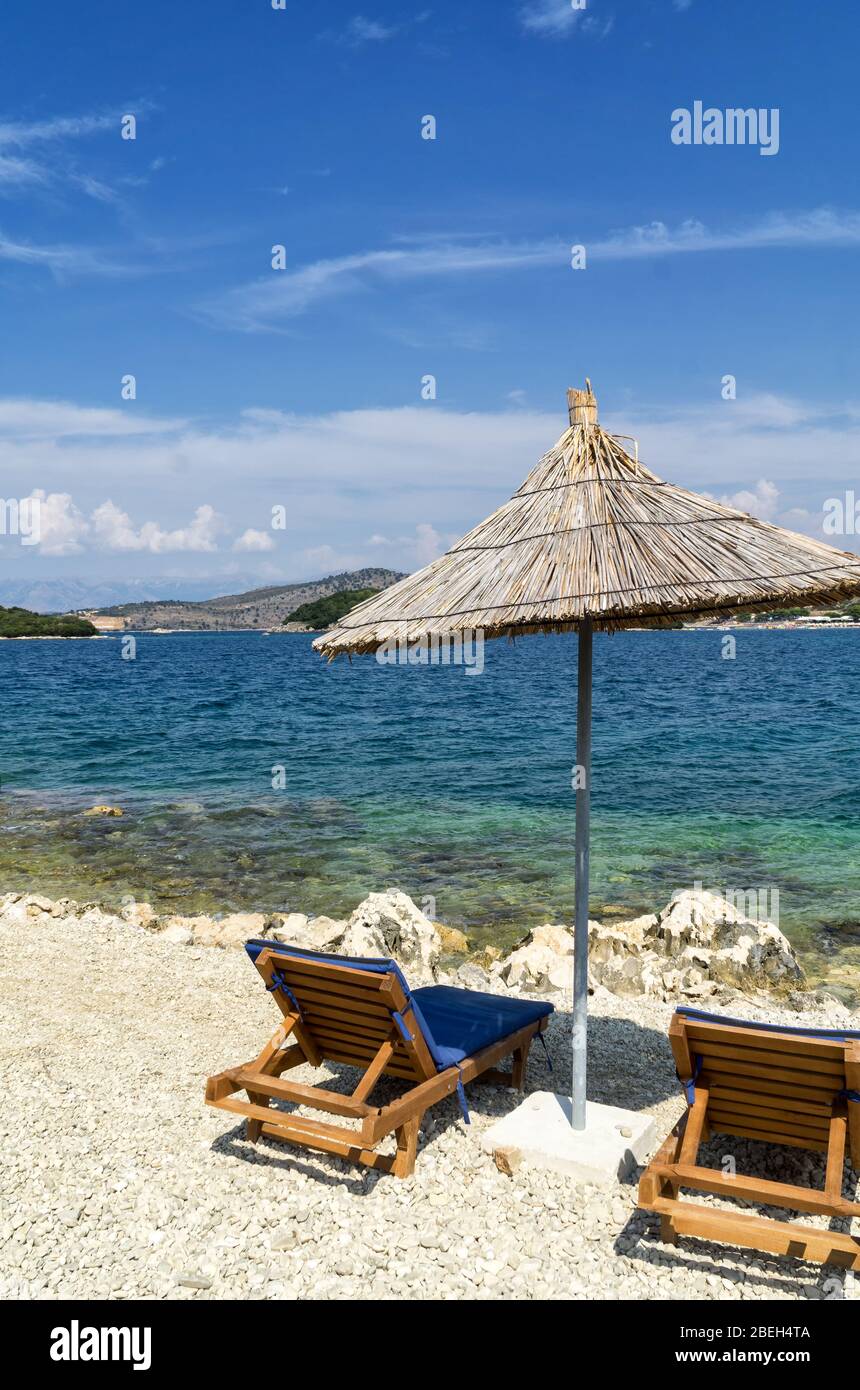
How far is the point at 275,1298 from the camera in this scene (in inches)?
154

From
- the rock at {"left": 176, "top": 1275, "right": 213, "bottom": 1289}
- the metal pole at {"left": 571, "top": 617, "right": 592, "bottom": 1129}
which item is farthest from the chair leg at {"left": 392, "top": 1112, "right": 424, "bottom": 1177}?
the rock at {"left": 176, "top": 1275, "right": 213, "bottom": 1289}

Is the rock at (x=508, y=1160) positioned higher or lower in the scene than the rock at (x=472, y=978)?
higher

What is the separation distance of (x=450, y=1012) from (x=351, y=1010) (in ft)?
3.67

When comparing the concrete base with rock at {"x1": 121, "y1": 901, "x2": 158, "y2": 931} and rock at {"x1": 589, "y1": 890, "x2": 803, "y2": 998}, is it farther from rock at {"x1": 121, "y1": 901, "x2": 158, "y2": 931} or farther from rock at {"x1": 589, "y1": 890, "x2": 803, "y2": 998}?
rock at {"x1": 121, "y1": 901, "x2": 158, "y2": 931}

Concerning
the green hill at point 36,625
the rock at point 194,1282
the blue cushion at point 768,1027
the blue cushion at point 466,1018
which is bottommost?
the rock at point 194,1282

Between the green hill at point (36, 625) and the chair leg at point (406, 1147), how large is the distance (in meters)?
141

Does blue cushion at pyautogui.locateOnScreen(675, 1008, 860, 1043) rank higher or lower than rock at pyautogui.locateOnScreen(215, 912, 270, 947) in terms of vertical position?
higher

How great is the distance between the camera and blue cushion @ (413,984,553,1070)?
5.45 m

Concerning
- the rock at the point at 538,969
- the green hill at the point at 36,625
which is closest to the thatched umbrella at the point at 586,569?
the rock at the point at 538,969

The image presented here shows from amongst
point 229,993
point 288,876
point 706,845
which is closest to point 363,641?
point 229,993

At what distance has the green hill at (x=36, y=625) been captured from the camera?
447 ft

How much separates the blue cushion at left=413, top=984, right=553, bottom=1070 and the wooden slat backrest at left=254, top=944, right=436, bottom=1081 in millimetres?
176

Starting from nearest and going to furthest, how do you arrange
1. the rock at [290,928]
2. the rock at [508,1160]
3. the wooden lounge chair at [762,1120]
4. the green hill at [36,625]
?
the wooden lounge chair at [762,1120] < the rock at [508,1160] < the rock at [290,928] < the green hill at [36,625]

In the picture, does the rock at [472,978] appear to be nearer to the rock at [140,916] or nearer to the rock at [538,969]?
the rock at [538,969]
